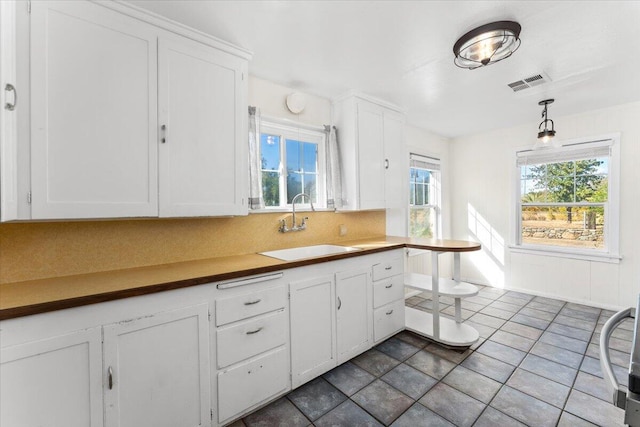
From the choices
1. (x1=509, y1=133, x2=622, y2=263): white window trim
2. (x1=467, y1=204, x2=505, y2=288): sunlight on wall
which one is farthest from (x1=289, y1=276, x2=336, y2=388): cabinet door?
(x1=509, y1=133, x2=622, y2=263): white window trim

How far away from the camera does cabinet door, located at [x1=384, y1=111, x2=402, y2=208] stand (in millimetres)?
3092

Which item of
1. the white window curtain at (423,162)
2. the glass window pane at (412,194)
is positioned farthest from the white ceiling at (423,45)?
the glass window pane at (412,194)

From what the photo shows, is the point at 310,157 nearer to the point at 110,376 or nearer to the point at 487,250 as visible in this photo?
the point at 110,376

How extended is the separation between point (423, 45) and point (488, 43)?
42 centimetres

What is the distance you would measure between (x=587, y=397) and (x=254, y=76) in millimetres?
3414

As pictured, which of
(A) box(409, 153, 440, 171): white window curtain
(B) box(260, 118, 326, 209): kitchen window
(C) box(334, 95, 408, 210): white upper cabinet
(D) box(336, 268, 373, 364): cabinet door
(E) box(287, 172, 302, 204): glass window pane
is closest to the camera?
(D) box(336, 268, 373, 364): cabinet door

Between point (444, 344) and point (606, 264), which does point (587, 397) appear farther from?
point (606, 264)

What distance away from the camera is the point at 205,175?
72.2 inches

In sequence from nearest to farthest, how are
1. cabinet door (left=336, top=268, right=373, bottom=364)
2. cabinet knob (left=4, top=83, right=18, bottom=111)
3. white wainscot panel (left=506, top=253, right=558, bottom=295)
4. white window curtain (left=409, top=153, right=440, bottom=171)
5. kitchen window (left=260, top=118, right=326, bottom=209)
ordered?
cabinet knob (left=4, top=83, right=18, bottom=111)
cabinet door (left=336, top=268, right=373, bottom=364)
kitchen window (left=260, top=118, right=326, bottom=209)
white wainscot panel (left=506, top=253, right=558, bottom=295)
white window curtain (left=409, top=153, right=440, bottom=171)

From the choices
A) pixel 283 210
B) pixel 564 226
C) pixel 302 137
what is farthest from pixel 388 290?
pixel 564 226

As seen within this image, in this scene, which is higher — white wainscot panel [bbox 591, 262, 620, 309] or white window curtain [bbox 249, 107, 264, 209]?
white window curtain [bbox 249, 107, 264, 209]

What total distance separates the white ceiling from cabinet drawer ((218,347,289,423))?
6.96 ft

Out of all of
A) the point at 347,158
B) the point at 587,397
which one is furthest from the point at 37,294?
the point at 587,397

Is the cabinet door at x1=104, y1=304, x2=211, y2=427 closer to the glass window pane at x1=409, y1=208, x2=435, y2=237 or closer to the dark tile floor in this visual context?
the dark tile floor
